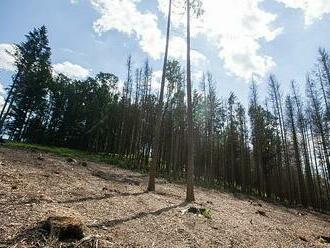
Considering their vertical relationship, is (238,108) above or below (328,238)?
above

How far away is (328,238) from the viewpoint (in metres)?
12.2

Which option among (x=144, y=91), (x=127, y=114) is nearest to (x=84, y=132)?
(x=127, y=114)

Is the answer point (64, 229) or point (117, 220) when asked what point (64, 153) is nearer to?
point (117, 220)

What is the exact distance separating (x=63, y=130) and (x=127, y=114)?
13835 millimetres

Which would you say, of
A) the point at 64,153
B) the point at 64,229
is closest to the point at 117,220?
the point at 64,229

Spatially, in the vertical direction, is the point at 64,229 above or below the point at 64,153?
below

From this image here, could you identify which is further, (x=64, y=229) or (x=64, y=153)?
(x=64, y=153)

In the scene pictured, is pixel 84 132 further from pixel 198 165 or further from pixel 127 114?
pixel 198 165

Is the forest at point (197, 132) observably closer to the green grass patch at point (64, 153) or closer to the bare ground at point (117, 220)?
the green grass patch at point (64, 153)

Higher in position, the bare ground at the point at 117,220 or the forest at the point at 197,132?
the forest at the point at 197,132

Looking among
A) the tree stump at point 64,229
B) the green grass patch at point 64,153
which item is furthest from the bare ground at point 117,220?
the green grass patch at point 64,153

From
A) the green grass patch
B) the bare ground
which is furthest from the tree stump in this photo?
the green grass patch

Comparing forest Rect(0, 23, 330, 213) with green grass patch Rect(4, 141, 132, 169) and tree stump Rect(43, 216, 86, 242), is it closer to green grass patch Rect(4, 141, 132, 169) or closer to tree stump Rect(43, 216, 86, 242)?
green grass patch Rect(4, 141, 132, 169)

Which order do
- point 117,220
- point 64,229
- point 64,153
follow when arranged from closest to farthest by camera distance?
point 64,229, point 117,220, point 64,153
